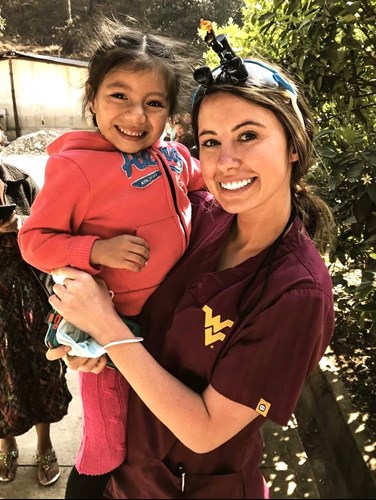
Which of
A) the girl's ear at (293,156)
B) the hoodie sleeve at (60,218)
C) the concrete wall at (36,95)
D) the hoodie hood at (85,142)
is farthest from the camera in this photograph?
the concrete wall at (36,95)

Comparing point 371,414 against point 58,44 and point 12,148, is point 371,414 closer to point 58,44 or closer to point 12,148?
point 58,44

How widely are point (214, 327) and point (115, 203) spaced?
50 cm

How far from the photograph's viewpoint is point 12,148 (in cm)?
853

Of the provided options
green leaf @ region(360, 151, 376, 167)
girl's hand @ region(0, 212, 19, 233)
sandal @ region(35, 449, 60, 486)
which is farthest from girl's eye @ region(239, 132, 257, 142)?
sandal @ region(35, 449, 60, 486)

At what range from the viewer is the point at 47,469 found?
7.52 feet

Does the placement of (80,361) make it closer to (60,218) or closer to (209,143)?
(60,218)

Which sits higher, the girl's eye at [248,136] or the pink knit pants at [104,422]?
the girl's eye at [248,136]

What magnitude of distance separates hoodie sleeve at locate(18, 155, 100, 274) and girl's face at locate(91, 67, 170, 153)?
0.19m

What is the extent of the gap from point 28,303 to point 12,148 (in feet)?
23.5

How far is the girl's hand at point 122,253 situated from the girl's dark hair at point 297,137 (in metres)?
0.33

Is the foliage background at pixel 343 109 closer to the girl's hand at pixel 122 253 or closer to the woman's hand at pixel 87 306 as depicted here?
the girl's hand at pixel 122 253

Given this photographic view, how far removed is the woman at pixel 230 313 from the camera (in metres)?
0.96

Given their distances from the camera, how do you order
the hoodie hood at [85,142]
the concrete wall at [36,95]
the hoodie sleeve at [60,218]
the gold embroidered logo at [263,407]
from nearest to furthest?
the gold embroidered logo at [263,407] → the hoodie sleeve at [60,218] → the hoodie hood at [85,142] → the concrete wall at [36,95]

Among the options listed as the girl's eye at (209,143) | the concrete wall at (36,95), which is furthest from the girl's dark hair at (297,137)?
the concrete wall at (36,95)
